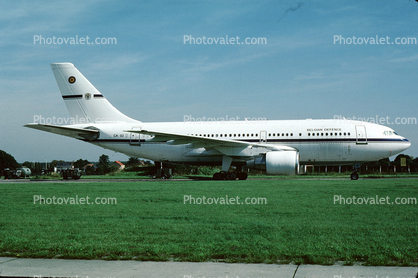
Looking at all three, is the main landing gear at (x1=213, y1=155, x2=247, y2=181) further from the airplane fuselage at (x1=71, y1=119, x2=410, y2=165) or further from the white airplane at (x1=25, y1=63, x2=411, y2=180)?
the airplane fuselage at (x1=71, y1=119, x2=410, y2=165)

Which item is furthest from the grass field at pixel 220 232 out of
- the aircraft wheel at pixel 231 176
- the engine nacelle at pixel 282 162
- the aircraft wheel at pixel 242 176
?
the aircraft wheel at pixel 242 176

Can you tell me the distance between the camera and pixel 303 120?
84.0ft

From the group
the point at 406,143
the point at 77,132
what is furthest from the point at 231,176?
the point at 77,132

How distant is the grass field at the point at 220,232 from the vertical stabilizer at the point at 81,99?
64.4 feet

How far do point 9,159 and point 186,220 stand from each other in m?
75.6

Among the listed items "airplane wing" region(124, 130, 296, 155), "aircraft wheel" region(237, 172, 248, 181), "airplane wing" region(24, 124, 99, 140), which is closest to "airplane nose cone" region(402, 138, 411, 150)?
"airplane wing" region(124, 130, 296, 155)

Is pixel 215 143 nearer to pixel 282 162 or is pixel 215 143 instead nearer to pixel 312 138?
pixel 282 162

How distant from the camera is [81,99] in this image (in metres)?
29.7

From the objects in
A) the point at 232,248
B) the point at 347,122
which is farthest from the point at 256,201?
the point at 347,122

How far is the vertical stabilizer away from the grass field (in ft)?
64.4

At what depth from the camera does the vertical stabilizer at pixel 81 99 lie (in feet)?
97.4

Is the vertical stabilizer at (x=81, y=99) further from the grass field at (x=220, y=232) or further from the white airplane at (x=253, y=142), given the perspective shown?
the grass field at (x=220, y=232)

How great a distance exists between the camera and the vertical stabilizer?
29.7m

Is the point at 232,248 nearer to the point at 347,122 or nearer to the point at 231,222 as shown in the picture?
the point at 231,222
